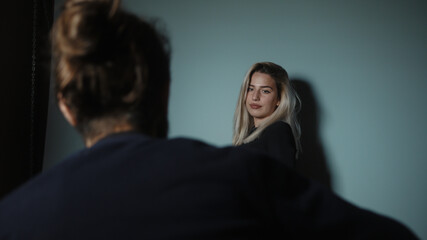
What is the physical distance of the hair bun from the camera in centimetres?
50

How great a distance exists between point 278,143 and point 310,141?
32cm

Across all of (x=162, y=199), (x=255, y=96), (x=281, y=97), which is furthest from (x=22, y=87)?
(x=162, y=199)

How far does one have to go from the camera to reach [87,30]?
51 centimetres

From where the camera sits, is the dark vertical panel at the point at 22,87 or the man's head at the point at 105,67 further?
the dark vertical panel at the point at 22,87

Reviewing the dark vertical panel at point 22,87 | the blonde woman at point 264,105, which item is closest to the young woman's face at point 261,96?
the blonde woman at point 264,105

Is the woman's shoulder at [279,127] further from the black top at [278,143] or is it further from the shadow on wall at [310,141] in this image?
the shadow on wall at [310,141]

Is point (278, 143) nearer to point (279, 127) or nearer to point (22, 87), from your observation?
point (279, 127)

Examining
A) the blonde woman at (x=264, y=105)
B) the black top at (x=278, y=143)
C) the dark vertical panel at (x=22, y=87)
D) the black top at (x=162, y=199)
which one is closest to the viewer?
the black top at (x=162, y=199)

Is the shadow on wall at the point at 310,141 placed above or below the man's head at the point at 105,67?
below

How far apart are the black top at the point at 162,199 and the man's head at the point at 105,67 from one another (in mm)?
76

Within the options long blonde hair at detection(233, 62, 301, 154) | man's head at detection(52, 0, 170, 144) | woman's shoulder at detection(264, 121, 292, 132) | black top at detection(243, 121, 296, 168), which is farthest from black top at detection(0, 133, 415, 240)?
long blonde hair at detection(233, 62, 301, 154)

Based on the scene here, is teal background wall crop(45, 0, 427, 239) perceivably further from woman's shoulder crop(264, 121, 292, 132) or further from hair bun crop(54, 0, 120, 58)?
hair bun crop(54, 0, 120, 58)

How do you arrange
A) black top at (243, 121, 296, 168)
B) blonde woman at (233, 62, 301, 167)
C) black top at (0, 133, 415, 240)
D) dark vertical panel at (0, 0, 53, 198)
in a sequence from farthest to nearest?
1. blonde woman at (233, 62, 301, 167)
2. dark vertical panel at (0, 0, 53, 198)
3. black top at (243, 121, 296, 168)
4. black top at (0, 133, 415, 240)

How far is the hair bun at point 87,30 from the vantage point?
0.50 meters
